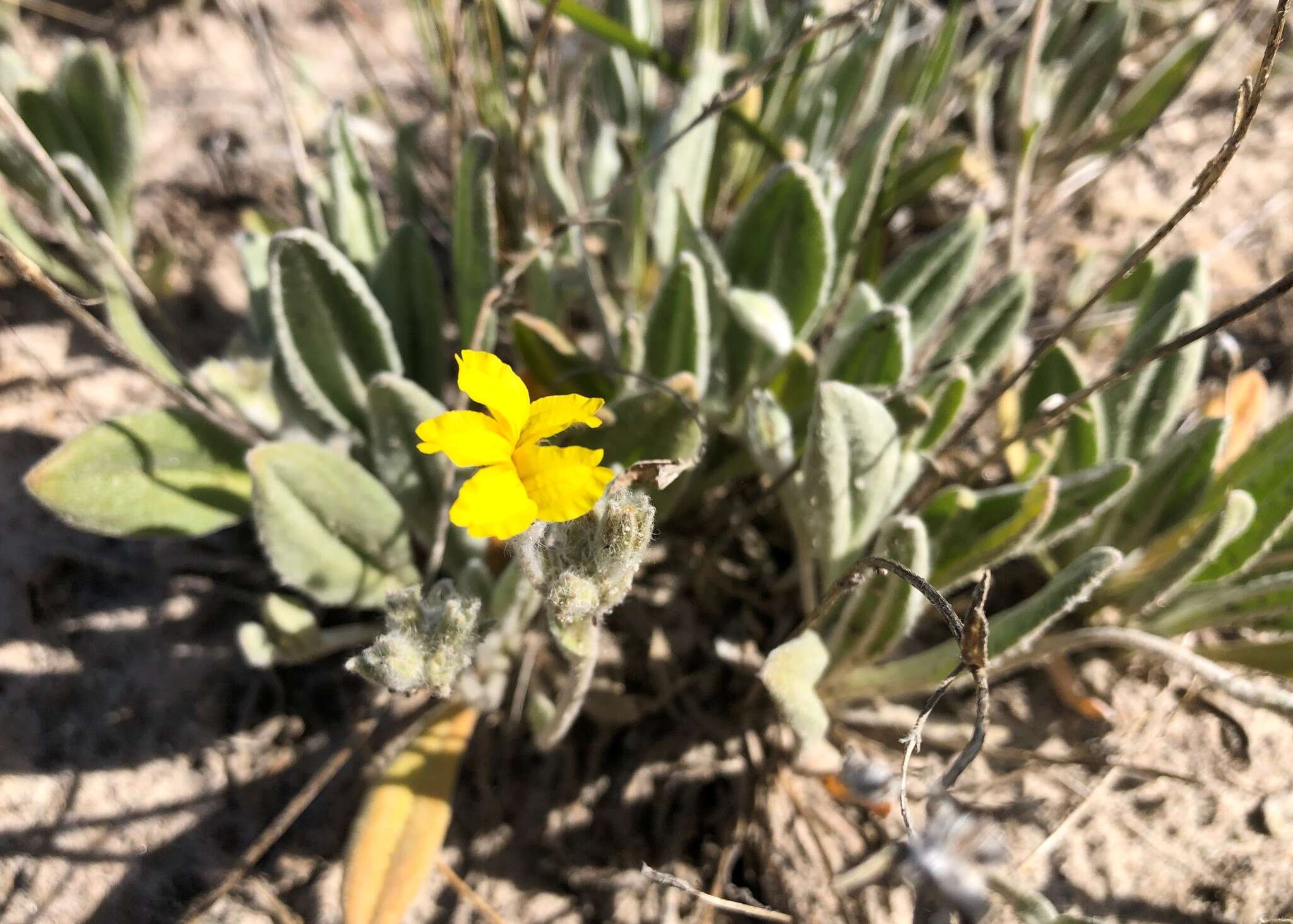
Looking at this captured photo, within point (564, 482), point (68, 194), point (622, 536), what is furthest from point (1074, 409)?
point (68, 194)

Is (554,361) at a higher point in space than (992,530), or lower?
higher

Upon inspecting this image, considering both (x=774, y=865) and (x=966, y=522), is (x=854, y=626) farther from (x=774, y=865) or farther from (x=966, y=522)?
(x=774, y=865)

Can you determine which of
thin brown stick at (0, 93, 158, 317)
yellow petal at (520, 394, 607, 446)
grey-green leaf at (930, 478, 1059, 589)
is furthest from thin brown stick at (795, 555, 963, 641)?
thin brown stick at (0, 93, 158, 317)

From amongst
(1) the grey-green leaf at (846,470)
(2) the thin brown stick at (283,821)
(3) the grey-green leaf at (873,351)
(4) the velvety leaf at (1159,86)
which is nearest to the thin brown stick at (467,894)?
(2) the thin brown stick at (283,821)

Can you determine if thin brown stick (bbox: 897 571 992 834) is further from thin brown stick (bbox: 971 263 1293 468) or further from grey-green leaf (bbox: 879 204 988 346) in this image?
grey-green leaf (bbox: 879 204 988 346)

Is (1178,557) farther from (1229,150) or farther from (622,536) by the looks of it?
(622,536)

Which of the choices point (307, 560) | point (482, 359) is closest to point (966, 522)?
point (482, 359)

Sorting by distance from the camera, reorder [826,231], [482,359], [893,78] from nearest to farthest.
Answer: [482,359] < [826,231] < [893,78]
